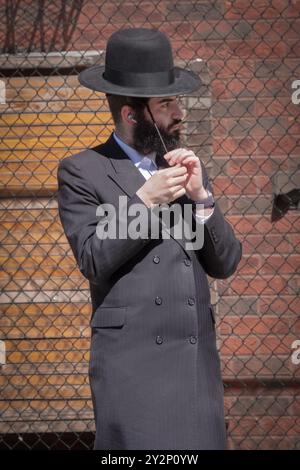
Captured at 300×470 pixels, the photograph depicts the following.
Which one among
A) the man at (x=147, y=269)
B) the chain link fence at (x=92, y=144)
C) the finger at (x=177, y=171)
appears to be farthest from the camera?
the chain link fence at (x=92, y=144)

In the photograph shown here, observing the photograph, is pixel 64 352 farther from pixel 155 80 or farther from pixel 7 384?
pixel 155 80

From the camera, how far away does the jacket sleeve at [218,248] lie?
2641mm

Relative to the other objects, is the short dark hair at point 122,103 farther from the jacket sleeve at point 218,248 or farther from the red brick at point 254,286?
the red brick at point 254,286

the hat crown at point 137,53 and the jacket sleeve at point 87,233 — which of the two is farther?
the hat crown at point 137,53

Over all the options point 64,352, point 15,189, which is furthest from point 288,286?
point 15,189

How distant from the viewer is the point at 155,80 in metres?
2.68

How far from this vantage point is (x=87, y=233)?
2564 mm

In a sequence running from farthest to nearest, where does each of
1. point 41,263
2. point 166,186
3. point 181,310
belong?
point 41,263
point 181,310
point 166,186

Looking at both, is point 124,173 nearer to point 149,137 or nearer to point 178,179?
point 149,137

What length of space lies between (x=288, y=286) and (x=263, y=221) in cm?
35

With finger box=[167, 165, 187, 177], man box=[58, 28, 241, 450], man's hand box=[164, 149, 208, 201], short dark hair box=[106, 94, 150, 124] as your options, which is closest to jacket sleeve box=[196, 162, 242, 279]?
man box=[58, 28, 241, 450]

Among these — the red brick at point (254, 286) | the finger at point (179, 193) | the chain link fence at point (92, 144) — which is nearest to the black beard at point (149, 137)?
the finger at point (179, 193)

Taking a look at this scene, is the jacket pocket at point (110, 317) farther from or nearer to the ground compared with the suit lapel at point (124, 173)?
nearer to the ground

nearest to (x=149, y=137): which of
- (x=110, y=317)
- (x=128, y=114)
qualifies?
(x=128, y=114)
